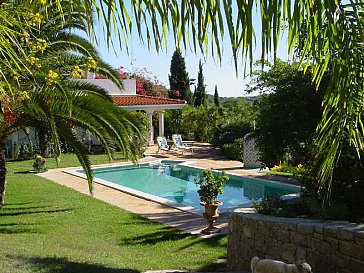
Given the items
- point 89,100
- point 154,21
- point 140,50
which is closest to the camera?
point 154,21

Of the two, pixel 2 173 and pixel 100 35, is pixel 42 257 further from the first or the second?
pixel 100 35

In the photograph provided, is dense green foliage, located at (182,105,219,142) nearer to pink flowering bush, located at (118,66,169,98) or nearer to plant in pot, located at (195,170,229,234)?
pink flowering bush, located at (118,66,169,98)

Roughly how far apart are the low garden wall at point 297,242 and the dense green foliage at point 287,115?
4.91ft

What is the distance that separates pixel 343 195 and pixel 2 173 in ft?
26.3

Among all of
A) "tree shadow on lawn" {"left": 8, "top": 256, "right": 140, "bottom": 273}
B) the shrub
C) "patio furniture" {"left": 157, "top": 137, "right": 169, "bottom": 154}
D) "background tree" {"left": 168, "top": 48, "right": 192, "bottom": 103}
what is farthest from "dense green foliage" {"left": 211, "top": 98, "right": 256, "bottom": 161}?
"background tree" {"left": 168, "top": 48, "right": 192, "bottom": 103}

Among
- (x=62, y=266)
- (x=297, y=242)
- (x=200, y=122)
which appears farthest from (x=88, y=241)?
(x=200, y=122)

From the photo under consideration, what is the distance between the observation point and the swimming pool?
44.9 ft

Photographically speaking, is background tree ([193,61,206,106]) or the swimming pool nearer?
the swimming pool

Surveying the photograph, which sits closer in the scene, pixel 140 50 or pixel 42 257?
pixel 140 50

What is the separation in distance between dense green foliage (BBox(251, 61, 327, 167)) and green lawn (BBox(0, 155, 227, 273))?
226cm

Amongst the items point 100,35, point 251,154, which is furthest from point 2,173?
point 251,154

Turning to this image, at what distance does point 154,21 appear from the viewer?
1661 millimetres

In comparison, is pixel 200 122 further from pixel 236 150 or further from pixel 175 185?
pixel 175 185

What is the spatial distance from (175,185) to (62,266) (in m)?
10.7
